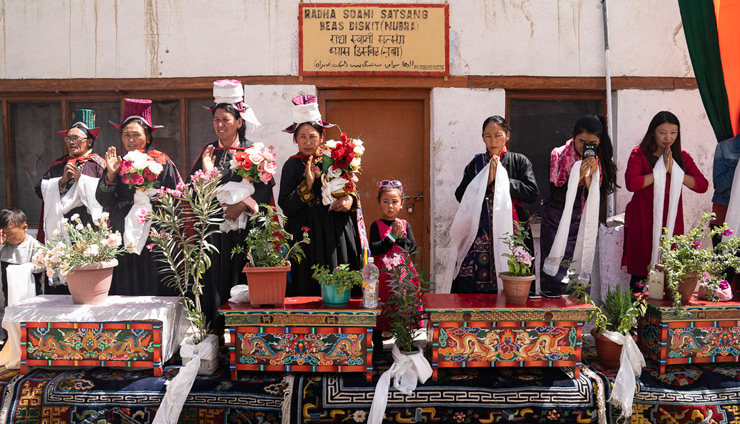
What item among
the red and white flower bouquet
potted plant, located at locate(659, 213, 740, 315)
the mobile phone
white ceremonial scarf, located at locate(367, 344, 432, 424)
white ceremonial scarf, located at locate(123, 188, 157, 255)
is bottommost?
white ceremonial scarf, located at locate(367, 344, 432, 424)

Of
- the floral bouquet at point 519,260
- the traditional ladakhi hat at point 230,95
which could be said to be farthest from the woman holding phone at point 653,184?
the traditional ladakhi hat at point 230,95

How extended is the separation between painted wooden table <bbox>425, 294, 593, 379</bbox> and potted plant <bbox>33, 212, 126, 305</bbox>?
81.4 inches

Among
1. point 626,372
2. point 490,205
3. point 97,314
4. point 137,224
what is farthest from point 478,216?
point 97,314

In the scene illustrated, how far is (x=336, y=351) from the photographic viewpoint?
311 centimetres

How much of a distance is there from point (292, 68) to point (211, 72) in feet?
2.63

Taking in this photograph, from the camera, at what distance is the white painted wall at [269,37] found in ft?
16.8

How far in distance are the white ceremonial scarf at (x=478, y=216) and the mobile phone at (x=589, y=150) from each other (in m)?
0.60

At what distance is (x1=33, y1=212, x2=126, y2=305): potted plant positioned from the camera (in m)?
3.19

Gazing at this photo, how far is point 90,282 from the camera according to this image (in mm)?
3271

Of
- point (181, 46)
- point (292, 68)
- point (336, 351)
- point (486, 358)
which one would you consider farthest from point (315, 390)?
point (181, 46)

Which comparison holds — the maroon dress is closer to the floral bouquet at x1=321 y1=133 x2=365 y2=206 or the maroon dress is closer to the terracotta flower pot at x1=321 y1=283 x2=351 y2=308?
the floral bouquet at x1=321 y1=133 x2=365 y2=206

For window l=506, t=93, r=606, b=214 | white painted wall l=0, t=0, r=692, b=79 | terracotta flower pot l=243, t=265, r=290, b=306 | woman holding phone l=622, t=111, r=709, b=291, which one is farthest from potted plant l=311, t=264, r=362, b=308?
window l=506, t=93, r=606, b=214

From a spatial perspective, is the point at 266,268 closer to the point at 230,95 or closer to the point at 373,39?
the point at 230,95

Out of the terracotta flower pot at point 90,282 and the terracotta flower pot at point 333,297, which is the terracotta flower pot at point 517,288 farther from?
the terracotta flower pot at point 90,282
